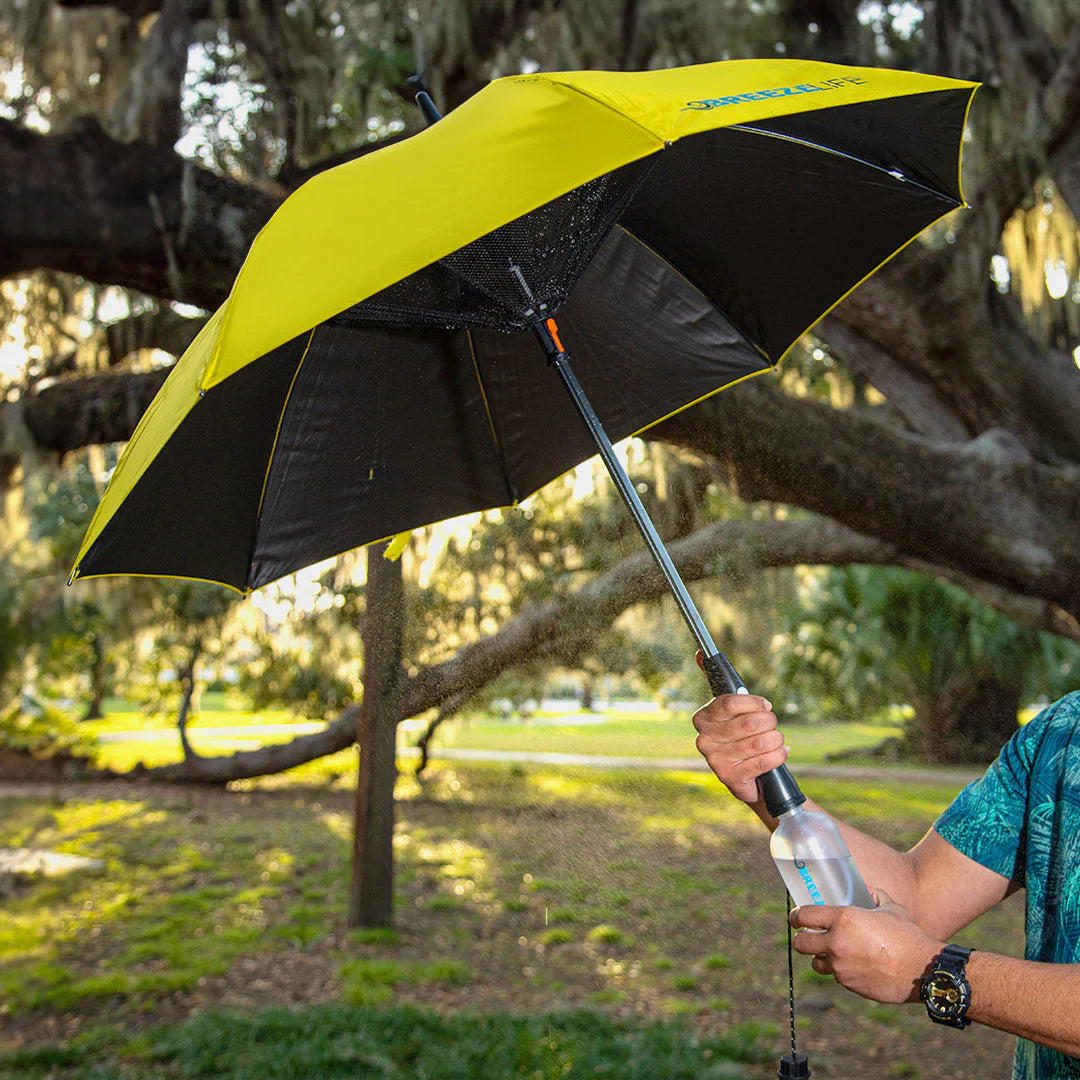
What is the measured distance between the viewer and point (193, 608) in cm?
546

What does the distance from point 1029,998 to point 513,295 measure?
94 cm

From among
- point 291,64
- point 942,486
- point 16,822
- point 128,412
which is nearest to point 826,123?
point 942,486

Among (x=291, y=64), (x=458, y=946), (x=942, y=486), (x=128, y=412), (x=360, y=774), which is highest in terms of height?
(x=291, y=64)

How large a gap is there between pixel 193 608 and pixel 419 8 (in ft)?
10.1

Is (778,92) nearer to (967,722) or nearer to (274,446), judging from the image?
(274,446)

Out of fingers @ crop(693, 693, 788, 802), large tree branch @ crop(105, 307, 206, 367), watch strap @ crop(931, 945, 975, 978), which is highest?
large tree branch @ crop(105, 307, 206, 367)

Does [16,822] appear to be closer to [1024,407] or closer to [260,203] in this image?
[260,203]

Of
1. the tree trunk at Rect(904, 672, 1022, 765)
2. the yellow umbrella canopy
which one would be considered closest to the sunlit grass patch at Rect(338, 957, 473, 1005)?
the yellow umbrella canopy

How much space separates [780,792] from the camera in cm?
103

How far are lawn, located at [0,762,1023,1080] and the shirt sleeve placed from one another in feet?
7.09

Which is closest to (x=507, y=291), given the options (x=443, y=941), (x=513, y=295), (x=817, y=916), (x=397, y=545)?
(x=513, y=295)

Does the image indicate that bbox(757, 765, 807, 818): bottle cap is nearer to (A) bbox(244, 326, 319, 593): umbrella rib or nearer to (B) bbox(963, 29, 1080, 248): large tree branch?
(A) bbox(244, 326, 319, 593): umbrella rib

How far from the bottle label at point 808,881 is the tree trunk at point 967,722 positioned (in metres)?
7.39

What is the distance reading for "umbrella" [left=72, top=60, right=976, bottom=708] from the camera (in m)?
0.98
